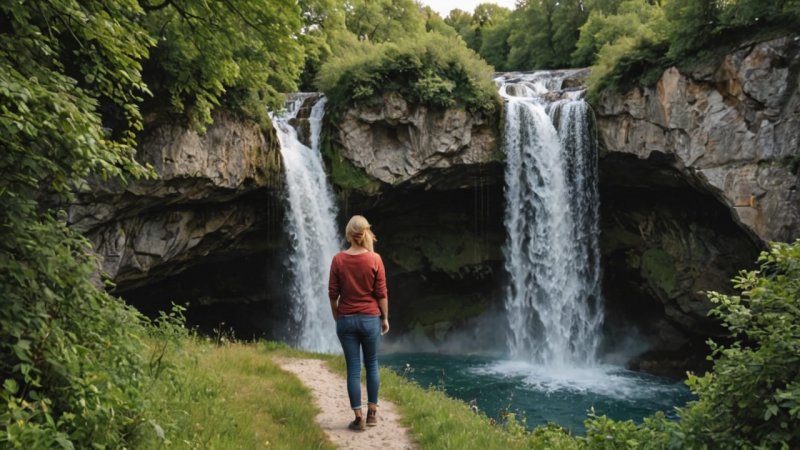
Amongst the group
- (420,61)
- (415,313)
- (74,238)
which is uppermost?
→ (420,61)

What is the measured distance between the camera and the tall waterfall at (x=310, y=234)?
617 inches

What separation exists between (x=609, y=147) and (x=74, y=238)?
14.7 m

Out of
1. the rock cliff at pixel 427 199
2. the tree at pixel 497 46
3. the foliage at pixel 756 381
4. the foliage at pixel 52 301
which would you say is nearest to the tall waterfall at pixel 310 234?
the rock cliff at pixel 427 199

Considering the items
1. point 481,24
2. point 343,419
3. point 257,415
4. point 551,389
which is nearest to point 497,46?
point 481,24

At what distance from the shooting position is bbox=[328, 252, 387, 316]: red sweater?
195 inches

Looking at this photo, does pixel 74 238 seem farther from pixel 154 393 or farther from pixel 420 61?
pixel 420 61

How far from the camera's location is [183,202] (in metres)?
13.7

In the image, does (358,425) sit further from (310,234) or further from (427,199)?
(427,199)

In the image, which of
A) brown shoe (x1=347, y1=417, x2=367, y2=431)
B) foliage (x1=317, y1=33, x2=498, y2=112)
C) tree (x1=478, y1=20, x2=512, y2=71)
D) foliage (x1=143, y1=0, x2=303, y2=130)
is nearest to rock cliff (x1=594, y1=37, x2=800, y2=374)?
foliage (x1=317, y1=33, x2=498, y2=112)

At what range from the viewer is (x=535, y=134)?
16.4 m

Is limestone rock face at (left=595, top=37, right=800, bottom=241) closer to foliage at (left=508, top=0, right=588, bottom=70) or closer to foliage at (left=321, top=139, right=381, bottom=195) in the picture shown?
foliage at (left=321, top=139, right=381, bottom=195)

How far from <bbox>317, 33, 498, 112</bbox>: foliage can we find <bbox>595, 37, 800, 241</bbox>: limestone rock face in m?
4.80

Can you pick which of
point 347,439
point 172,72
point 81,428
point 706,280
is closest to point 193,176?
point 172,72

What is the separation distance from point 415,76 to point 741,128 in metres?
8.77
